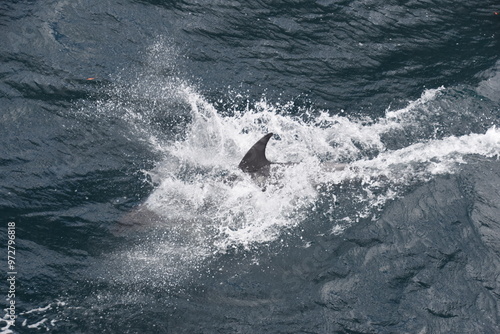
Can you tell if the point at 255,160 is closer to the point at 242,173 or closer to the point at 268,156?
the point at 242,173

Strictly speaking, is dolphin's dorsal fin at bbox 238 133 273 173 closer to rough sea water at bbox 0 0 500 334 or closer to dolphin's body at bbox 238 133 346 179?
dolphin's body at bbox 238 133 346 179

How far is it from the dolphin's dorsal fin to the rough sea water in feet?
0.82

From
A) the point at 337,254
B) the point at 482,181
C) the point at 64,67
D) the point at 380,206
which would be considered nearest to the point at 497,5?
the point at 482,181

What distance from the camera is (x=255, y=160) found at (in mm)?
11734

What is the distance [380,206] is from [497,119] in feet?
13.7

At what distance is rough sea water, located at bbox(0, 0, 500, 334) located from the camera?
9.87 m

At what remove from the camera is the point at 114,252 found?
34.6 ft

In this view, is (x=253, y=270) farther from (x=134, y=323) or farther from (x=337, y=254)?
(x=134, y=323)

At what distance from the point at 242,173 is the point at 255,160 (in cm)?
44

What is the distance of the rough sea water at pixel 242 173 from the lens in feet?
32.4

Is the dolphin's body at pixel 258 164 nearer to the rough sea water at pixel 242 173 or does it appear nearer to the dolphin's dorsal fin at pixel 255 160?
the dolphin's dorsal fin at pixel 255 160

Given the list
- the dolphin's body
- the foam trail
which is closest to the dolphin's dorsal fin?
the dolphin's body

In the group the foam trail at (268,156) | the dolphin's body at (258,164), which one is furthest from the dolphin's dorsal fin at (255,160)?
the foam trail at (268,156)

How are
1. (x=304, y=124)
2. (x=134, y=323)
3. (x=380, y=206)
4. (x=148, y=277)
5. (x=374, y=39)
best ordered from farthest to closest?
(x=374, y=39), (x=304, y=124), (x=380, y=206), (x=148, y=277), (x=134, y=323)
